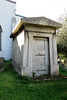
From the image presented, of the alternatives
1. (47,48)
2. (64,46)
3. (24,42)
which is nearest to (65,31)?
(64,46)

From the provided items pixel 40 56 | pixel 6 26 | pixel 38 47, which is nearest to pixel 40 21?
pixel 38 47

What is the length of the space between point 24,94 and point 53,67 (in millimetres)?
2604

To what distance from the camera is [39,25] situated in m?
4.80

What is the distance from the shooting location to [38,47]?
5012 mm

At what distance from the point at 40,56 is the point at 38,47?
1.64 feet

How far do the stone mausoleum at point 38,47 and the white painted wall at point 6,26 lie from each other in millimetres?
8478

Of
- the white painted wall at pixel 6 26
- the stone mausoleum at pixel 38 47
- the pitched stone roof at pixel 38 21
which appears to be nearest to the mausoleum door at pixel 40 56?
the stone mausoleum at pixel 38 47

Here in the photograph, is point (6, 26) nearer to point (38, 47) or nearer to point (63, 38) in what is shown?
point (63, 38)

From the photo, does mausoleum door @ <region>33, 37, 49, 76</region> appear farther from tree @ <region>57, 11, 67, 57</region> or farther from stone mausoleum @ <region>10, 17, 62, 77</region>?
tree @ <region>57, 11, 67, 57</region>

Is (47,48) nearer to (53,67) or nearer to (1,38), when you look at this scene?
(53,67)

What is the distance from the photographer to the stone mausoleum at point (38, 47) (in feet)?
14.9

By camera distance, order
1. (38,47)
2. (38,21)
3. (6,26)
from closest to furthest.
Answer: (38,21) < (38,47) < (6,26)

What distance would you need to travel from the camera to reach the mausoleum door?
16.1 feet

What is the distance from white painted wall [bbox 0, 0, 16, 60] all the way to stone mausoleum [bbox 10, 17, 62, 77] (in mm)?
8478
